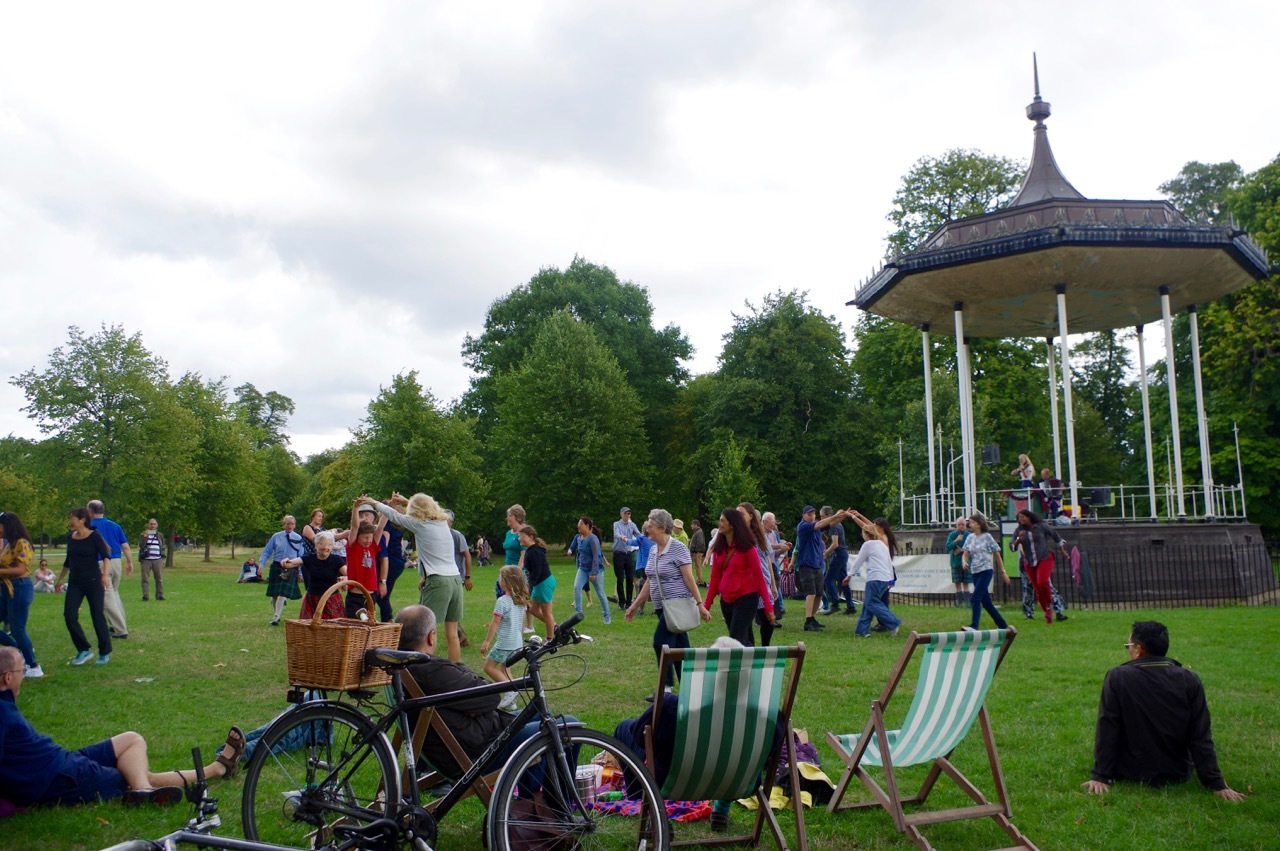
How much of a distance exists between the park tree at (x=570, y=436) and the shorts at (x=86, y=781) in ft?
135

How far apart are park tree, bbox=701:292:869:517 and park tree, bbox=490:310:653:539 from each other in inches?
180

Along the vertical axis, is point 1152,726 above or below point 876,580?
below

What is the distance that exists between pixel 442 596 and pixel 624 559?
8669 mm

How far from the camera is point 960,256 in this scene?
72.1ft

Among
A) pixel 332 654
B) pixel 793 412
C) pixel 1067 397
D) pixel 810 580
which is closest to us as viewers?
pixel 332 654

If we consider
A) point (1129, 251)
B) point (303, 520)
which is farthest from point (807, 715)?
point (303, 520)

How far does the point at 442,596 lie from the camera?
996cm

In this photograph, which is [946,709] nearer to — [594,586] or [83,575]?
[83,575]

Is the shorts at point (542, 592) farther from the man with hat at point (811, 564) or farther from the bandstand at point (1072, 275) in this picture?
the bandstand at point (1072, 275)

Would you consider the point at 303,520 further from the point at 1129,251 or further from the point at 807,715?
the point at 807,715

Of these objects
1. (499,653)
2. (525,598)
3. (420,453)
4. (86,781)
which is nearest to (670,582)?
(525,598)

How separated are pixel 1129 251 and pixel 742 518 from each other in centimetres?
1633

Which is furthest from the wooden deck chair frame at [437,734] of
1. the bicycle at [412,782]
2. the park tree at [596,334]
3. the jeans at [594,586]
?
the park tree at [596,334]

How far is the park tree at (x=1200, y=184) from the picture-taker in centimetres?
4391
